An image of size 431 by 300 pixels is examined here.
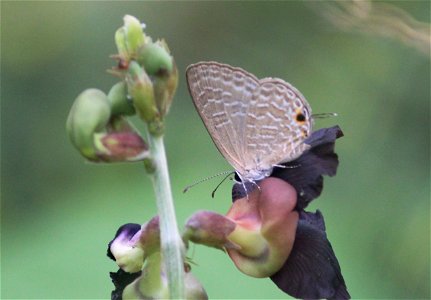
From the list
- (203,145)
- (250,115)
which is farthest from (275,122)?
(203,145)

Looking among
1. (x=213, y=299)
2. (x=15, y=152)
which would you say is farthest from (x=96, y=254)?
(x=15, y=152)

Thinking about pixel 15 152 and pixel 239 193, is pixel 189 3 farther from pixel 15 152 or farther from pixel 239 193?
pixel 239 193

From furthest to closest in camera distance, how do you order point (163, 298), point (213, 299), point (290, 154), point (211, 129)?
point (213, 299), point (211, 129), point (290, 154), point (163, 298)

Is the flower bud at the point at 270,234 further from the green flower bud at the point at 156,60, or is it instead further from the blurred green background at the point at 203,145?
the blurred green background at the point at 203,145

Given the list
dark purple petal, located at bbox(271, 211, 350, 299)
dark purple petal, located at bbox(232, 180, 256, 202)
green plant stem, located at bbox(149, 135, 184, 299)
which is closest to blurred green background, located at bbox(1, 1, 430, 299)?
dark purple petal, located at bbox(232, 180, 256, 202)

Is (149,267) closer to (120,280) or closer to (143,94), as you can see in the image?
(120,280)

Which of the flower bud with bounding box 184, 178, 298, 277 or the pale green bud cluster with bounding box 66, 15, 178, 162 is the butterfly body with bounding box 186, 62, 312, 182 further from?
the pale green bud cluster with bounding box 66, 15, 178, 162
